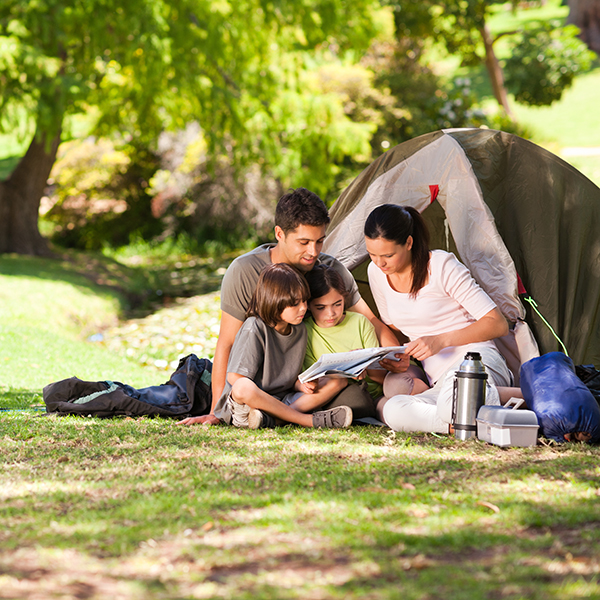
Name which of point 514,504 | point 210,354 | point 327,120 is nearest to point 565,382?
point 514,504

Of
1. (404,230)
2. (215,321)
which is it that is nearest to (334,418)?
(404,230)

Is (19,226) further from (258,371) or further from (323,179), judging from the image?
(258,371)

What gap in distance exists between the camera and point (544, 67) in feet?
52.9

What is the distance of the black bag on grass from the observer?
3.98 meters

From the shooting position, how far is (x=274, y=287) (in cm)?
351

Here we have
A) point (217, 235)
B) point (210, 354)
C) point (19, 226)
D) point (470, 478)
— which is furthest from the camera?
point (217, 235)

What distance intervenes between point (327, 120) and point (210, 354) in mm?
5160

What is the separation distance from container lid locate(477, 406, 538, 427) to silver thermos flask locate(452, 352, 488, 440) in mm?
114

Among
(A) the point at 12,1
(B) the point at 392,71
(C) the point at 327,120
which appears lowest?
(C) the point at 327,120

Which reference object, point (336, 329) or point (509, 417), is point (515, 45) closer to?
point (336, 329)

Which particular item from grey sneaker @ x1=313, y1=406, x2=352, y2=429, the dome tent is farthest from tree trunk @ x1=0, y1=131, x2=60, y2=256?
grey sneaker @ x1=313, y1=406, x2=352, y2=429

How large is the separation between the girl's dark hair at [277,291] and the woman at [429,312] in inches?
17.2

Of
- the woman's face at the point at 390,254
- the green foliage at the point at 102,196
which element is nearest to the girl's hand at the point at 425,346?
the woman's face at the point at 390,254

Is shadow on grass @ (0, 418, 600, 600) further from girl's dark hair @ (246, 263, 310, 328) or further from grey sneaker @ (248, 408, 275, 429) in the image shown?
girl's dark hair @ (246, 263, 310, 328)
